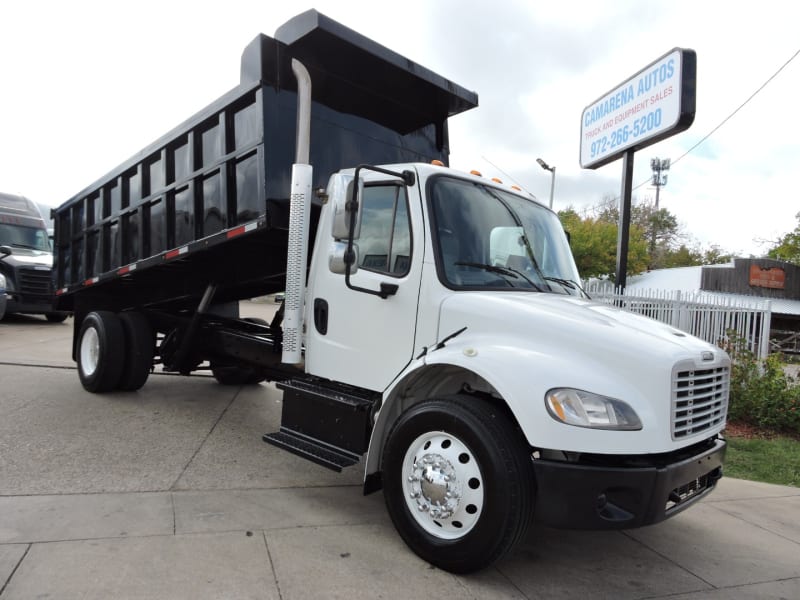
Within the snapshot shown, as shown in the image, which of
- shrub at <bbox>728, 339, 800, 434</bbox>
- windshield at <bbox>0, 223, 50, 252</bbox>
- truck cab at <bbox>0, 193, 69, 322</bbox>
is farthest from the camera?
windshield at <bbox>0, 223, 50, 252</bbox>

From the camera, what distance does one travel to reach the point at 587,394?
9.50 ft

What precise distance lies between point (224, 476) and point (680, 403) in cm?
341

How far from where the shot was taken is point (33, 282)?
1443cm

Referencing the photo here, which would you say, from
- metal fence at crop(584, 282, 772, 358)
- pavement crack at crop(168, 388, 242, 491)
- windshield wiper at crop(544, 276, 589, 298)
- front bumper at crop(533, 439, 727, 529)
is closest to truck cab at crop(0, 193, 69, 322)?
pavement crack at crop(168, 388, 242, 491)

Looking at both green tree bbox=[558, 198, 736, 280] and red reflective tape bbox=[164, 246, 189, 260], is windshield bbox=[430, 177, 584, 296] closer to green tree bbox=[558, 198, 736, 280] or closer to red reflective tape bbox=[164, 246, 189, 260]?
red reflective tape bbox=[164, 246, 189, 260]

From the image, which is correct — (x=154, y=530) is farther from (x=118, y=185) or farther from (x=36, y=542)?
(x=118, y=185)

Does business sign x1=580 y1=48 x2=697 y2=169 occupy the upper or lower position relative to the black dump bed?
upper

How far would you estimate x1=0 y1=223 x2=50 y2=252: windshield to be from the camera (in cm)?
1521

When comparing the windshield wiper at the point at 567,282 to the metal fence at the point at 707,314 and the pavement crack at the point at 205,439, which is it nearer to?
the pavement crack at the point at 205,439

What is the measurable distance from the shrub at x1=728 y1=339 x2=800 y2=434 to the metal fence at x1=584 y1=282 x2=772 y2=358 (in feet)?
3.49

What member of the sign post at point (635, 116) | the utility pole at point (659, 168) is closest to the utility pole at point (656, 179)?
the utility pole at point (659, 168)

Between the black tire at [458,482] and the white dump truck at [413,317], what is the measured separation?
0.04 feet

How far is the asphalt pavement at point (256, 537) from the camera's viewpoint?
3.04 m

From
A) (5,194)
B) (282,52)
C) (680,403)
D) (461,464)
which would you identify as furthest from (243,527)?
(5,194)
